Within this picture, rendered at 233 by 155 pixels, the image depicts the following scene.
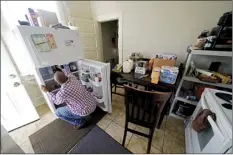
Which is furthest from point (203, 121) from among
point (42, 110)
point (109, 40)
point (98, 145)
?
point (109, 40)

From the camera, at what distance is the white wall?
1.46 metres

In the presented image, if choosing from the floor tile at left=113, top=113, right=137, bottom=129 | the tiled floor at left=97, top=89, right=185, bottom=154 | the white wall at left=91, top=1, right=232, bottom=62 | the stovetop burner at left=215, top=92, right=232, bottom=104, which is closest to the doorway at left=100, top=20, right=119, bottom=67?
the white wall at left=91, top=1, right=232, bottom=62

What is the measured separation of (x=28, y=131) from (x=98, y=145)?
3.79 feet

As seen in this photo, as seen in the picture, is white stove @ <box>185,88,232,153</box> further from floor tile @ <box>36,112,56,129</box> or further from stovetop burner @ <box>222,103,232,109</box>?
floor tile @ <box>36,112,56,129</box>

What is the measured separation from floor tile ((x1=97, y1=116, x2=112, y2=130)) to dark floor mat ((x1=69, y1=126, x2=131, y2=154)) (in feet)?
0.39

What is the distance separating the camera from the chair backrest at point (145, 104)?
2.65 ft

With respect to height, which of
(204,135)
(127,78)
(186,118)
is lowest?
(186,118)

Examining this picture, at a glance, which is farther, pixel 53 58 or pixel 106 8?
pixel 106 8

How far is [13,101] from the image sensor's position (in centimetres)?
134

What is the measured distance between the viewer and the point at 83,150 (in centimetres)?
121

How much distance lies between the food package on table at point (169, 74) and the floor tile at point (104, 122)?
1.11 m

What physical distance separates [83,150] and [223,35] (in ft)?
7.25

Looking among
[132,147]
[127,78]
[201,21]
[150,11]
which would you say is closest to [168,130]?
[132,147]

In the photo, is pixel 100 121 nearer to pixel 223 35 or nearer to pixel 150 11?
pixel 223 35
